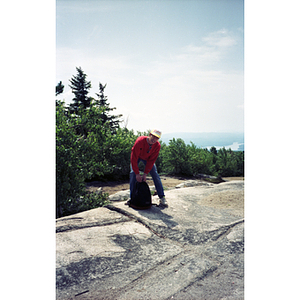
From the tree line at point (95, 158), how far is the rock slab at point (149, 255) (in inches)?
51.3

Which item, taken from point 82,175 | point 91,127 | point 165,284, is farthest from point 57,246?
point 91,127

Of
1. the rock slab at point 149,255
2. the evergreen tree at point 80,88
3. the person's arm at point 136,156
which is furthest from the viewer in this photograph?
the evergreen tree at point 80,88

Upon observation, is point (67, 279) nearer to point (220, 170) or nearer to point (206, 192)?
point (206, 192)

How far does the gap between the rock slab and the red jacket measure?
0.69 metres

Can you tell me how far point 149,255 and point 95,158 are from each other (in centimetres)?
410

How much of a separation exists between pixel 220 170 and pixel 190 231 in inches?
367

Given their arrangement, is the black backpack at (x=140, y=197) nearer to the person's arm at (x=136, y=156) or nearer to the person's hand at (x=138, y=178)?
the person's hand at (x=138, y=178)

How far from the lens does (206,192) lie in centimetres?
583

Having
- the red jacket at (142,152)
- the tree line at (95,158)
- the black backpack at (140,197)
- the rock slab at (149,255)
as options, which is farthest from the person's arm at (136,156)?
the tree line at (95,158)

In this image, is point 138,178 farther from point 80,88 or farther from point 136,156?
point 80,88

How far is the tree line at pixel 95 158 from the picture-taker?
4742mm

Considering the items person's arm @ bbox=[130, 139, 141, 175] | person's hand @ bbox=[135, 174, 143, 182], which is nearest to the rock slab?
person's hand @ bbox=[135, 174, 143, 182]

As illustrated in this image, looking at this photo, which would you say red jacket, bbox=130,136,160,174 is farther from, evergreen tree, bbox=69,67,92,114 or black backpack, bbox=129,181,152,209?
evergreen tree, bbox=69,67,92,114
